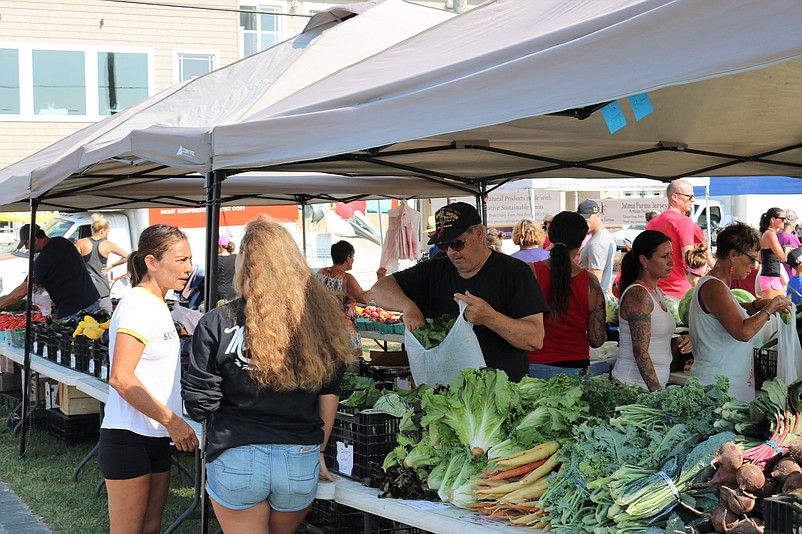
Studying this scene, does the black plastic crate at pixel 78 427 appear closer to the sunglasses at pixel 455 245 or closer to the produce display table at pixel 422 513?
the sunglasses at pixel 455 245

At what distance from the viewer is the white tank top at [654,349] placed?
16.8ft

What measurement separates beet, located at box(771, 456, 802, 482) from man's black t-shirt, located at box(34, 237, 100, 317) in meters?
8.02

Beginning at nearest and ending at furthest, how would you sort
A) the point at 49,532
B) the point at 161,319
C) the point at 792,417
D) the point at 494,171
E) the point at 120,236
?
the point at 792,417 → the point at 161,319 → the point at 49,532 → the point at 494,171 → the point at 120,236

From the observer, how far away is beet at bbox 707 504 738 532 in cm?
254

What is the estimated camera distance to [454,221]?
176 inches

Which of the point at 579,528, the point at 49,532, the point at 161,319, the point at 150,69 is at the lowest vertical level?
the point at 49,532

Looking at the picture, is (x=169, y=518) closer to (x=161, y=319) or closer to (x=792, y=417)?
(x=161, y=319)

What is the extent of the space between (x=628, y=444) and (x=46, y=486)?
228 inches

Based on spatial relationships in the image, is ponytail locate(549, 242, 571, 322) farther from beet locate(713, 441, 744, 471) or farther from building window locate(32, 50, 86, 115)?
building window locate(32, 50, 86, 115)

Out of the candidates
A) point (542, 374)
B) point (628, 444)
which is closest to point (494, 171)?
point (542, 374)

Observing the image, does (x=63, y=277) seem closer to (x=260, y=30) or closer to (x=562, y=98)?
(x=562, y=98)

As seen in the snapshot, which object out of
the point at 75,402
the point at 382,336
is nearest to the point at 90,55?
the point at 382,336

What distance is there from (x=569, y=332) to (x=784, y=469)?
3.04 m

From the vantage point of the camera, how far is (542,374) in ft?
18.1
